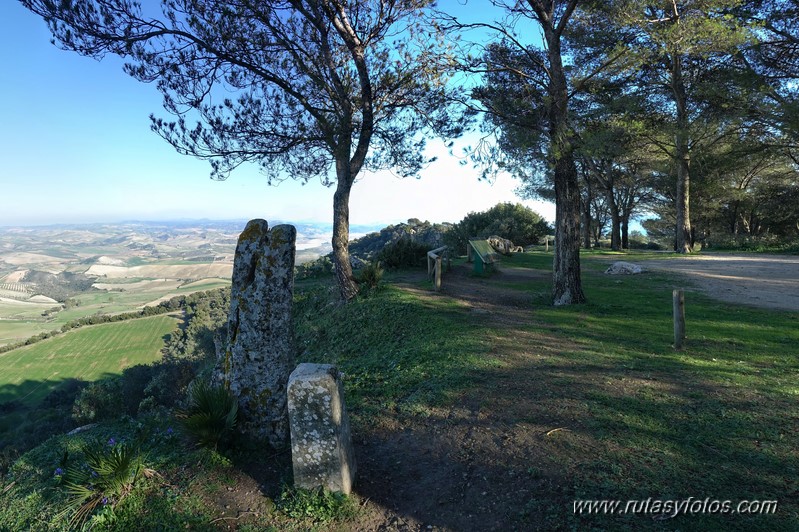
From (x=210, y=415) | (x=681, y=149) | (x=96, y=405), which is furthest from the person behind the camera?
(x=681, y=149)

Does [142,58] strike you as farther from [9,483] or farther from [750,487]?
[750,487]

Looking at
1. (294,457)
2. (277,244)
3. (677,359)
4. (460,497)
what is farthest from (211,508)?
(677,359)

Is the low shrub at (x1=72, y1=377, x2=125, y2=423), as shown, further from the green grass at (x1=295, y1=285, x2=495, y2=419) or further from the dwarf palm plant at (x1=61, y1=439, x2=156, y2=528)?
the dwarf palm plant at (x1=61, y1=439, x2=156, y2=528)

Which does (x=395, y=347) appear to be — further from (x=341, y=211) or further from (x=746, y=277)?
(x=746, y=277)

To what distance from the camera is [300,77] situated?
10.2 m

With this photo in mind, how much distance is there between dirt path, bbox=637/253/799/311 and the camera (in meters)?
9.77

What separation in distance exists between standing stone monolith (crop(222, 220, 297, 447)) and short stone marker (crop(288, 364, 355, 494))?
78 centimetres

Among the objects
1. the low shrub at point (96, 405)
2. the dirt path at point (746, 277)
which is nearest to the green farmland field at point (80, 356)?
the low shrub at point (96, 405)

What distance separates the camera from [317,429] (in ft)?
11.0

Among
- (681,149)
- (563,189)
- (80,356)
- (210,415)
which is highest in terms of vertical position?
(681,149)

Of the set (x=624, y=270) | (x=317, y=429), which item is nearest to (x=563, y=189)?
(x=624, y=270)

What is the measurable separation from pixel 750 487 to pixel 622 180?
28441 mm

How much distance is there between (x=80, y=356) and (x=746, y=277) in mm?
43130

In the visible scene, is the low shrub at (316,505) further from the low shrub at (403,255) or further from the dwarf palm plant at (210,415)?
the low shrub at (403,255)
